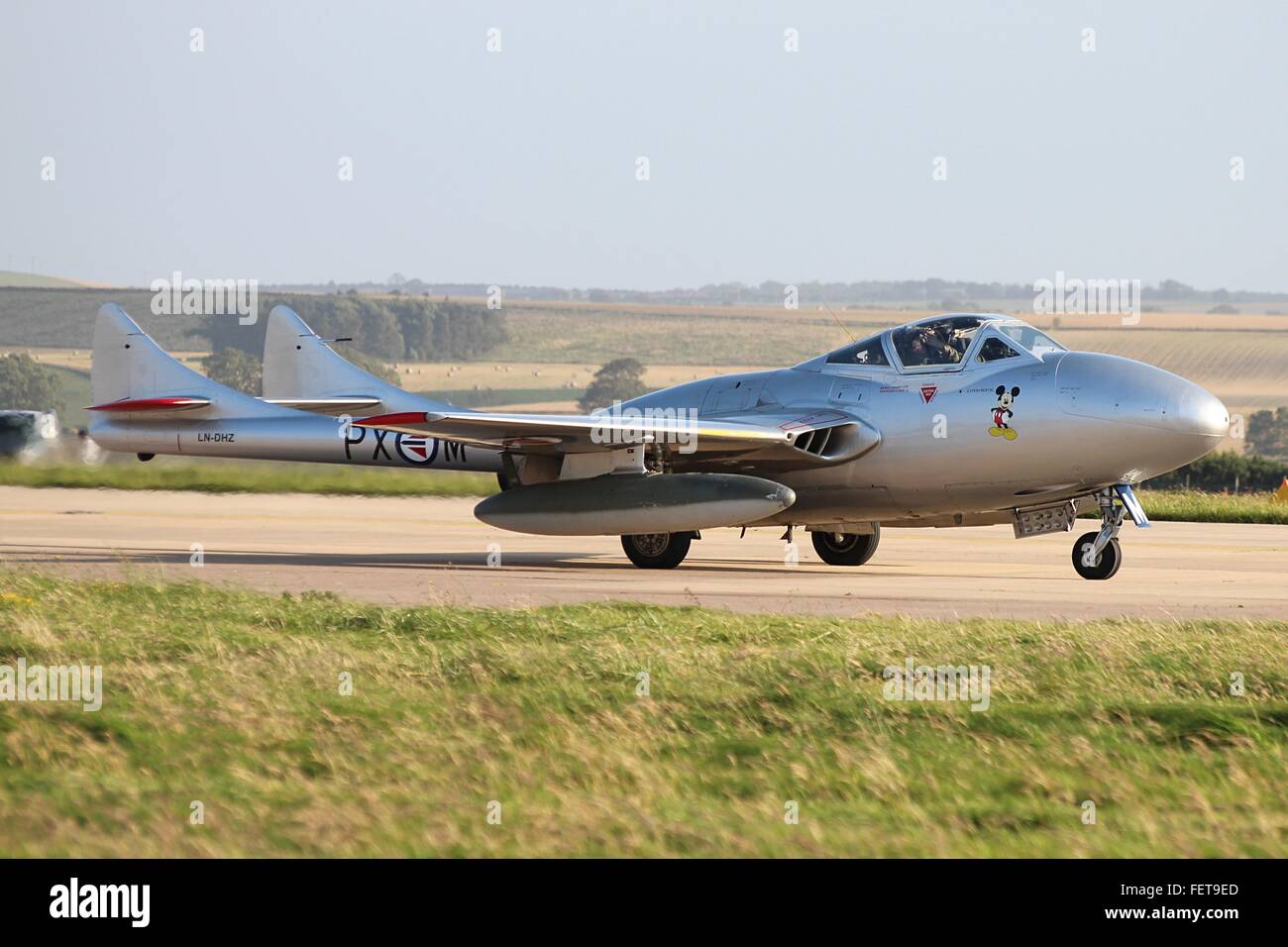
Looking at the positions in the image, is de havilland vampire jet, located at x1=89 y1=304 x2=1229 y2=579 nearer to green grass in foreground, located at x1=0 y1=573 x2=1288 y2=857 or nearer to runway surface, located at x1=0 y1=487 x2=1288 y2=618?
runway surface, located at x1=0 y1=487 x2=1288 y2=618

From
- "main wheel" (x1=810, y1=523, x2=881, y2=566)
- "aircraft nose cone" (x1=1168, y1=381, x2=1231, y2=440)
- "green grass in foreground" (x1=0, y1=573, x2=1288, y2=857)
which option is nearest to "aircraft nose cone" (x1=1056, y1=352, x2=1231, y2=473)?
"aircraft nose cone" (x1=1168, y1=381, x2=1231, y2=440)

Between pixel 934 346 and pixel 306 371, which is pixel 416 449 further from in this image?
pixel 934 346

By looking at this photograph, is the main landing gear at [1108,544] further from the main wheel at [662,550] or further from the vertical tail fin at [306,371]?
the vertical tail fin at [306,371]

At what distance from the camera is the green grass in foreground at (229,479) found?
31.3m

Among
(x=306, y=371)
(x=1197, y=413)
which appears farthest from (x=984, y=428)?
(x=306, y=371)

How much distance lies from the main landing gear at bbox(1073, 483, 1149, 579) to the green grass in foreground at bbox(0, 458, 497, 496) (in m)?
17.2

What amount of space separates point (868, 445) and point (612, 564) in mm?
3811

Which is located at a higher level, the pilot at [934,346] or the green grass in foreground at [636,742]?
the pilot at [934,346]

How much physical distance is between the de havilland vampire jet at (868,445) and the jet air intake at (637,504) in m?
0.02

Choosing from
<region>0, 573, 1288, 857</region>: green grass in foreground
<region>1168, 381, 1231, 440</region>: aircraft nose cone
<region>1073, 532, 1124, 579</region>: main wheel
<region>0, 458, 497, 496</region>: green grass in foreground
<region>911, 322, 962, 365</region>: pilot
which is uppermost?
<region>911, 322, 962, 365</region>: pilot

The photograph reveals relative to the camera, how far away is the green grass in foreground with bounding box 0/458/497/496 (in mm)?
31281

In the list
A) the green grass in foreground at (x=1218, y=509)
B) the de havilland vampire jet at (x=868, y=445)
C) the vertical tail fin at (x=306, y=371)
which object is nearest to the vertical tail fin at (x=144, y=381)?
the vertical tail fin at (x=306, y=371)

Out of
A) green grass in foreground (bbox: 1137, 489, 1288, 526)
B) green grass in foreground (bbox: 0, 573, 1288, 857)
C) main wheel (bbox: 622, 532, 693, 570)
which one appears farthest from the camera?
green grass in foreground (bbox: 1137, 489, 1288, 526)
